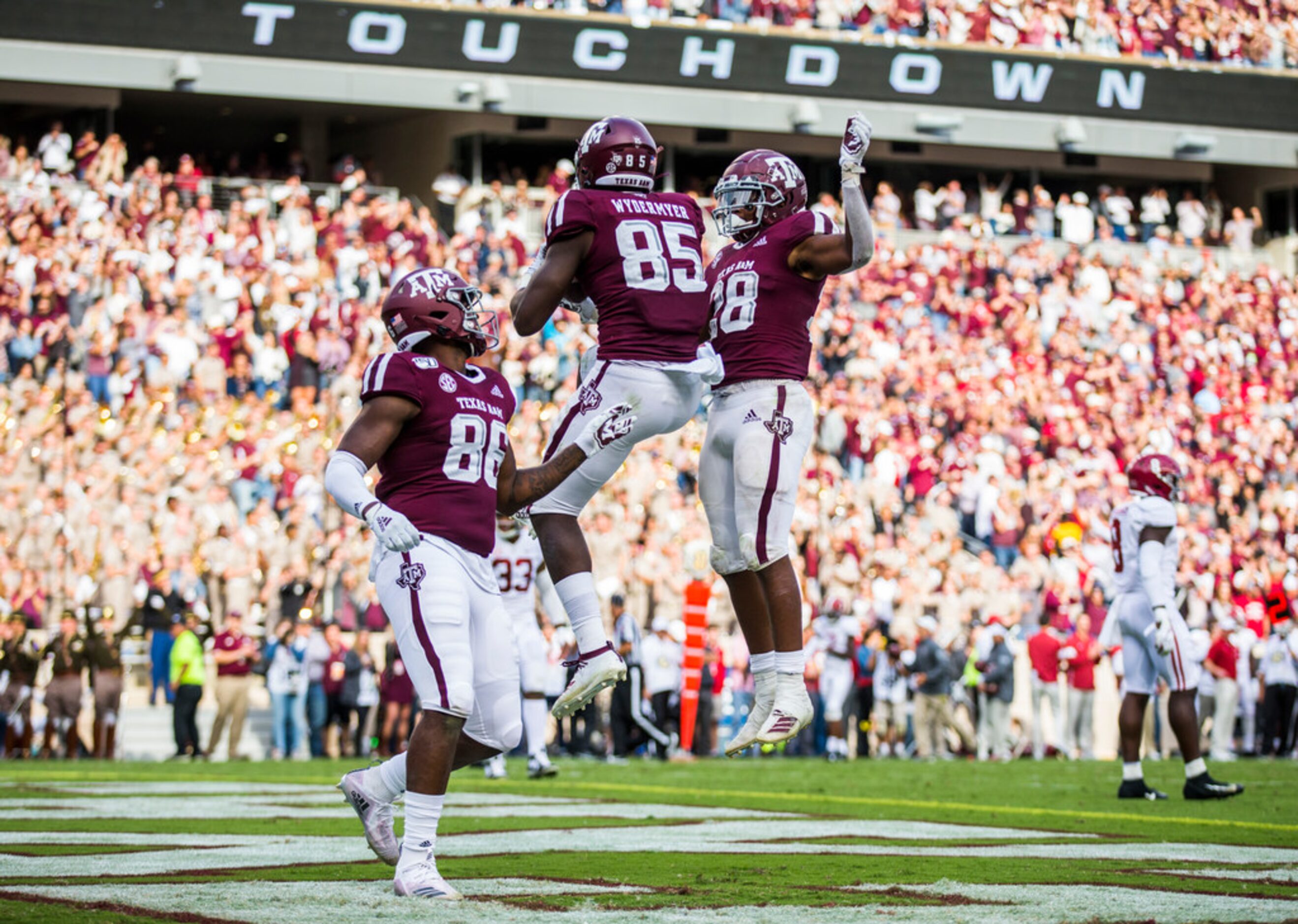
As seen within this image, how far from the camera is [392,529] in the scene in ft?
21.1

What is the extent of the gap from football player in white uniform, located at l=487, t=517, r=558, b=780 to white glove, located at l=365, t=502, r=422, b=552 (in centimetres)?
671

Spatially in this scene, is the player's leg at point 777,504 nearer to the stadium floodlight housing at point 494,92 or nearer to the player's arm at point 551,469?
the player's arm at point 551,469

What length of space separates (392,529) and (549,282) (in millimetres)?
1597

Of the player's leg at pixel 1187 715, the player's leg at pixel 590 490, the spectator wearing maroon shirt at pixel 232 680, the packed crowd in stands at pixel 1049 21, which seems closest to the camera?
the player's leg at pixel 590 490

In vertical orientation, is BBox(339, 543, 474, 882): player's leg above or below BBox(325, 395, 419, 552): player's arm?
below

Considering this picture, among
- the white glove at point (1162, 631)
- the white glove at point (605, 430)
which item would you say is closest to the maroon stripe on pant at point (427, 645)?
the white glove at point (605, 430)

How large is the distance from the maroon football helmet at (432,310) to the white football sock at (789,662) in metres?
1.98

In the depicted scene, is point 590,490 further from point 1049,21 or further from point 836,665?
point 1049,21

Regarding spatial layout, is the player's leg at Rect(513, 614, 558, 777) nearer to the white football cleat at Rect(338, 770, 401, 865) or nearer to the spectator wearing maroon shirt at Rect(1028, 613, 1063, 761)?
the white football cleat at Rect(338, 770, 401, 865)

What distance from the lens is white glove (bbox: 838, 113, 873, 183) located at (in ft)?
24.4

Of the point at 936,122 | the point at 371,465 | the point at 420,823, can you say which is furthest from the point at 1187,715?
the point at 936,122

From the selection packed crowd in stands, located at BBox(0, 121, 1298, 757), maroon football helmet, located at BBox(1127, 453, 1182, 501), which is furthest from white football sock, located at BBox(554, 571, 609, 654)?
packed crowd in stands, located at BBox(0, 121, 1298, 757)

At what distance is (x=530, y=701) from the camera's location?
15078 mm

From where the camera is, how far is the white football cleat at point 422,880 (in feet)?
20.3
